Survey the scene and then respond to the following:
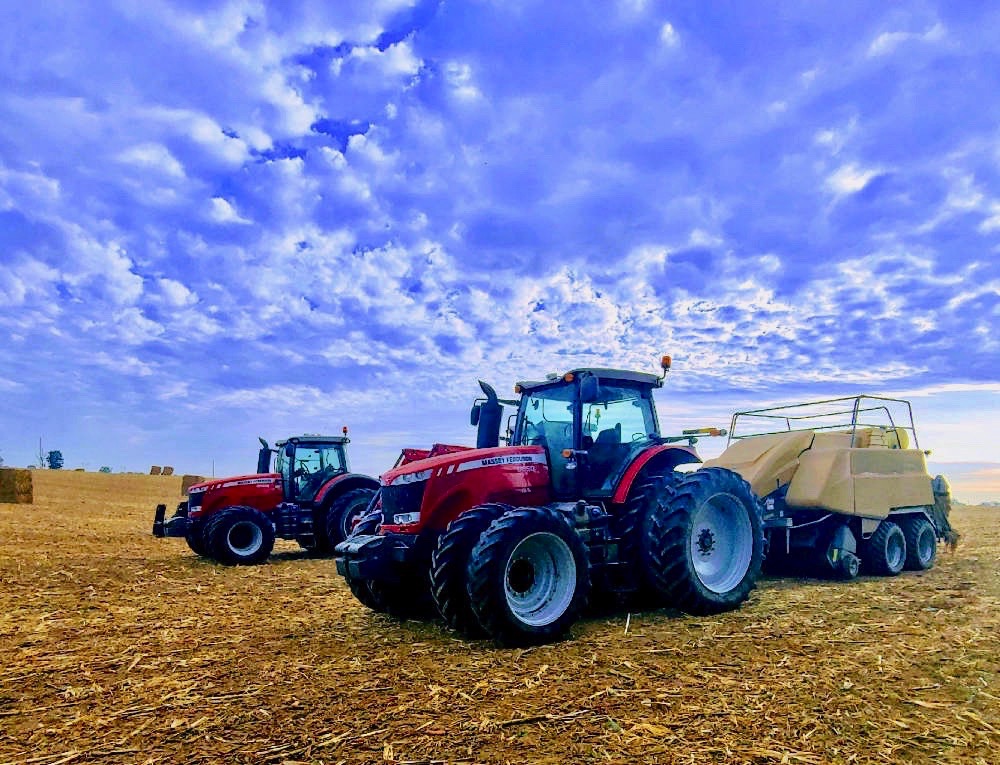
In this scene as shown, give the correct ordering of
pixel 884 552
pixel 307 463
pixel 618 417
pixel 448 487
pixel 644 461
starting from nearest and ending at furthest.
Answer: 1. pixel 448 487
2. pixel 644 461
3. pixel 618 417
4. pixel 884 552
5. pixel 307 463

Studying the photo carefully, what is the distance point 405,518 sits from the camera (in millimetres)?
6871

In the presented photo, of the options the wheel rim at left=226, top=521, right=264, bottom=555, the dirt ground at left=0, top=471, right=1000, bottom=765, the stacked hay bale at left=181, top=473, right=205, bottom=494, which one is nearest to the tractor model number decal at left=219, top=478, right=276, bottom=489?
the wheel rim at left=226, top=521, right=264, bottom=555

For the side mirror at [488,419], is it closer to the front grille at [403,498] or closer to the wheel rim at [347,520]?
the front grille at [403,498]

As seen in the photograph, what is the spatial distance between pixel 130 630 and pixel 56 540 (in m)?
9.36

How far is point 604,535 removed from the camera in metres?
7.10

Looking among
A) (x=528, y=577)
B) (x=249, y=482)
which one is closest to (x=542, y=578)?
(x=528, y=577)

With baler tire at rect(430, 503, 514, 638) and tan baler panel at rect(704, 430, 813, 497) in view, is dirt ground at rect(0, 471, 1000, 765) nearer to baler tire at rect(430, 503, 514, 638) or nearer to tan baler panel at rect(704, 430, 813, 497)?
baler tire at rect(430, 503, 514, 638)

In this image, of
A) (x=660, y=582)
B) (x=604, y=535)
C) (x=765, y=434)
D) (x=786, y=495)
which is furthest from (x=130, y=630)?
(x=765, y=434)

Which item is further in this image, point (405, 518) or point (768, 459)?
point (768, 459)

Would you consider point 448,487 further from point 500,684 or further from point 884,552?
point 884,552

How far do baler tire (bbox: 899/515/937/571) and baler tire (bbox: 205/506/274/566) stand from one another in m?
10.6

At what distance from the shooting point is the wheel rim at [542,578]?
20.6 feet

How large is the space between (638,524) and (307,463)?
8.86m

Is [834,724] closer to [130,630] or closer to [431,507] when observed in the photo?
[431,507]
